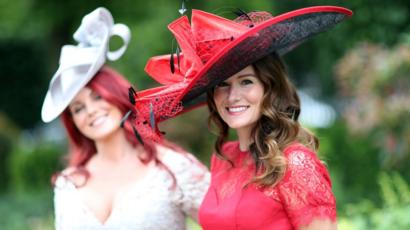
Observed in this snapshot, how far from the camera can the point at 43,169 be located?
422 inches

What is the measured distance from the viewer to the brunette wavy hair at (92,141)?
3.86m

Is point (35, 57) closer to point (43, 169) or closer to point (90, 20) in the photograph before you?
point (43, 169)

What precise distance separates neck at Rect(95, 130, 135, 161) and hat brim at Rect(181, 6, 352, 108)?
1157mm

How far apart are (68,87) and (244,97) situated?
51.6 inches

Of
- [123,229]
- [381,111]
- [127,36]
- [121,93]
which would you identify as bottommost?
[381,111]

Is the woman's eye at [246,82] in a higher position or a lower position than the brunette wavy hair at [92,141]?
higher

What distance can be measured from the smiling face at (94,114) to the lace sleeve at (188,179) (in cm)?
33

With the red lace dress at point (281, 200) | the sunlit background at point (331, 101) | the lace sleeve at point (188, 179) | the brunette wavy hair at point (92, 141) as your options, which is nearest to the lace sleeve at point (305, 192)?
the red lace dress at point (281, 200)

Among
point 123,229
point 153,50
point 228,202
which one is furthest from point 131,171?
point 153,50

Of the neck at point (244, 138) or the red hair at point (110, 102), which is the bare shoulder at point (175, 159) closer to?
the red hair at point (110, 102)

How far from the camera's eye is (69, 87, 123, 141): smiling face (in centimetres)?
385

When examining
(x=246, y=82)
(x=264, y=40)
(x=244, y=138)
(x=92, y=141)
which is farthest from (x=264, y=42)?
(x=92, y=141)

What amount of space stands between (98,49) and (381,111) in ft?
9.17

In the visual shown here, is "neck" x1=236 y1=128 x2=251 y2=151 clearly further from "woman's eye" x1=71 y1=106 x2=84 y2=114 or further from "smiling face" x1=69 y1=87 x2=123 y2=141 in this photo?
"woman's eye" x1=71 y1=106 x2=84 y2=114
